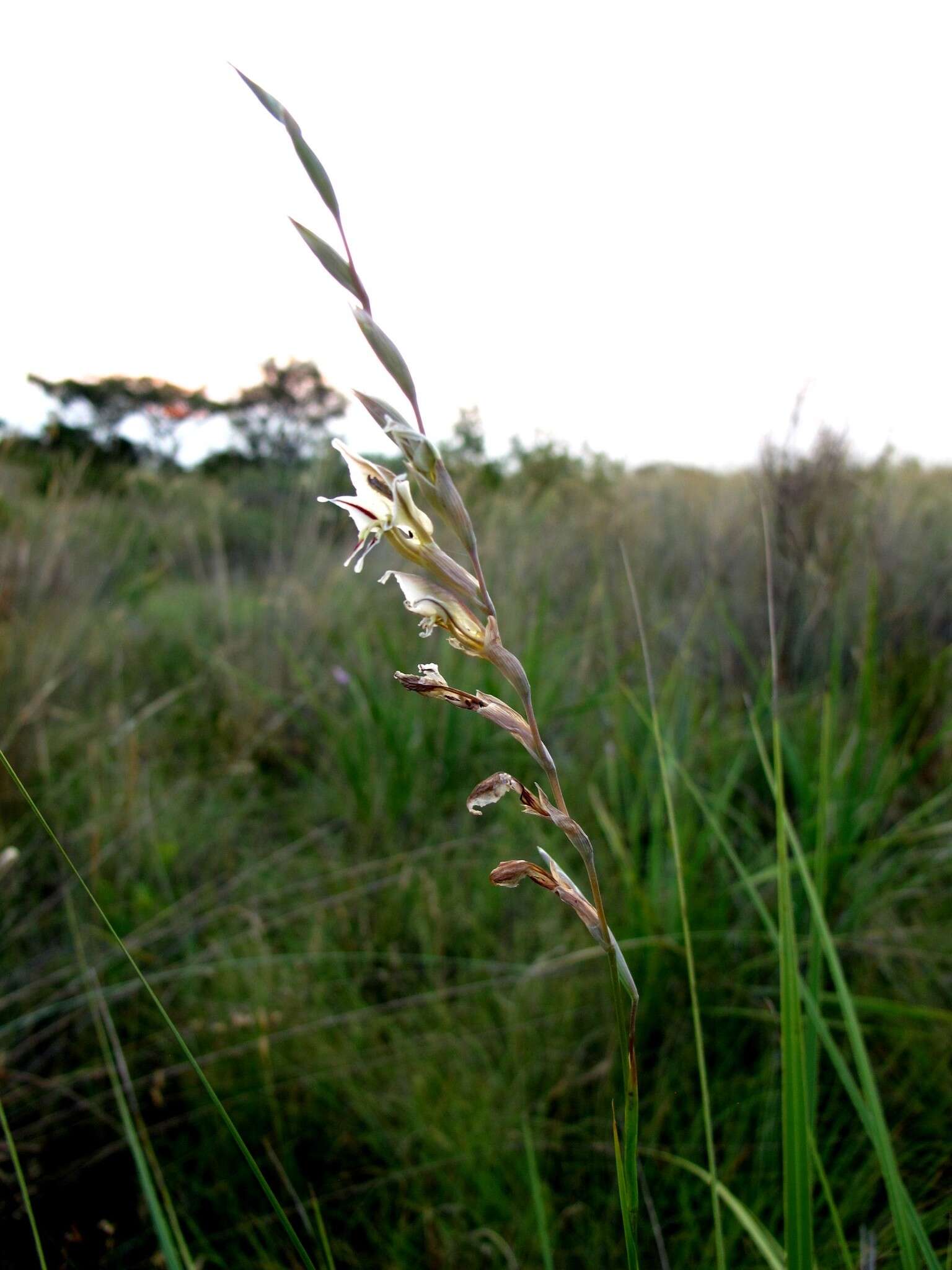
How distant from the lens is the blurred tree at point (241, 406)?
5930mm

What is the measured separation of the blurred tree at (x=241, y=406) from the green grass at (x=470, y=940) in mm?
2423

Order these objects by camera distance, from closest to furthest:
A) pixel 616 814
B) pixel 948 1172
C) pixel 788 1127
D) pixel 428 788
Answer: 1. pixel 788 1127
2. pixel 948 1172
3. pixel 616 814
4. pixel 428 788

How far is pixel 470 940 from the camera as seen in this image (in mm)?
2029

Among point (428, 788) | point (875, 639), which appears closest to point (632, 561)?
point (875, 639)

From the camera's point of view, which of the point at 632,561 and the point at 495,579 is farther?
the point at 632,561

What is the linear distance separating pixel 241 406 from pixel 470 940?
6.33m

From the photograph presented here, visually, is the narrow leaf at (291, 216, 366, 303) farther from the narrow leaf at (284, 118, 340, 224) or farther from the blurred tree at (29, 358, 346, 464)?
the blurred tree at (29, 358, 346, 464)

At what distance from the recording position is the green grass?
135 centimetres

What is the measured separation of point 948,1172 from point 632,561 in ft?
11.1

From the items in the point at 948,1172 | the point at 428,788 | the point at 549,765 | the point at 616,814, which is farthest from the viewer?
the point at 428,788

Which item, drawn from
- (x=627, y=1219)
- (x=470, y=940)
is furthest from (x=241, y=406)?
(x=627, y=1219)

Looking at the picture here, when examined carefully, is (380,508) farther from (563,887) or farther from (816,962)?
(816,962)

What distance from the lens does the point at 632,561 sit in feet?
14.6

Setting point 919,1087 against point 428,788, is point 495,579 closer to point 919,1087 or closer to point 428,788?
point 428,788
